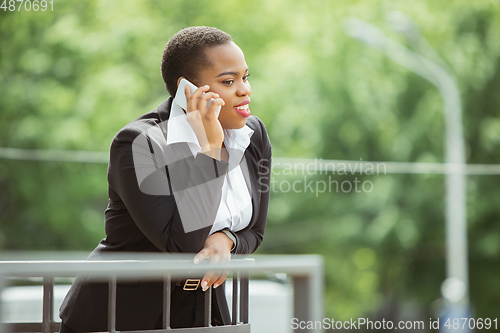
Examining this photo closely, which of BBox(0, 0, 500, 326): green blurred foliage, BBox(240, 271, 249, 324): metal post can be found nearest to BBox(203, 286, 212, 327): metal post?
BBox(240, 271, 249, 324): metal post

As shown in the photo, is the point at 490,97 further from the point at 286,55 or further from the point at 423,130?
the point at 286,55

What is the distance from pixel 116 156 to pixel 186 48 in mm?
404

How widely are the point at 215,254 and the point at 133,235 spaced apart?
9.8 inches

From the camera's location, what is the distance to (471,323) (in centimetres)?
1100

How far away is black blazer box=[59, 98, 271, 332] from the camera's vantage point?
158cm

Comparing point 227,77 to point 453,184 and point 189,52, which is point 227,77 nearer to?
point 189,52

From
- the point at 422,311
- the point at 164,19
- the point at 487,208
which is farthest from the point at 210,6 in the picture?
the point at 422,311

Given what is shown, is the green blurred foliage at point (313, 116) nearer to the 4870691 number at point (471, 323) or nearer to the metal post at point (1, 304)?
the 4870691 number at point (471, 323)

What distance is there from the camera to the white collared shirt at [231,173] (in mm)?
1708

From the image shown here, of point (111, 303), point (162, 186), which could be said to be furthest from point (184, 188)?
point (111, 303)

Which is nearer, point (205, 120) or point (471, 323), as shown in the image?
point (205, 120)

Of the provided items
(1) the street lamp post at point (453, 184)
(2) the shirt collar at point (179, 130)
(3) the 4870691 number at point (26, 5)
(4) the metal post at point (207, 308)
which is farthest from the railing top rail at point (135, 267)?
(1) the street lamp post at point (453, 184)

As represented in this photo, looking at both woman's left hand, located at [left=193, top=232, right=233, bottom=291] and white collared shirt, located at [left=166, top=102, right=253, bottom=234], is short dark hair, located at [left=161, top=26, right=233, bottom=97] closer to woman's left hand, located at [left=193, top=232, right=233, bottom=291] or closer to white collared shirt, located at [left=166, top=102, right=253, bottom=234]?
white collared shirt, located at [left=166, top=102, right=253, bottom=234]

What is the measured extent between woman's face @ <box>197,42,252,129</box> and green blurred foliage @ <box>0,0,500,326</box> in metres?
9.06
